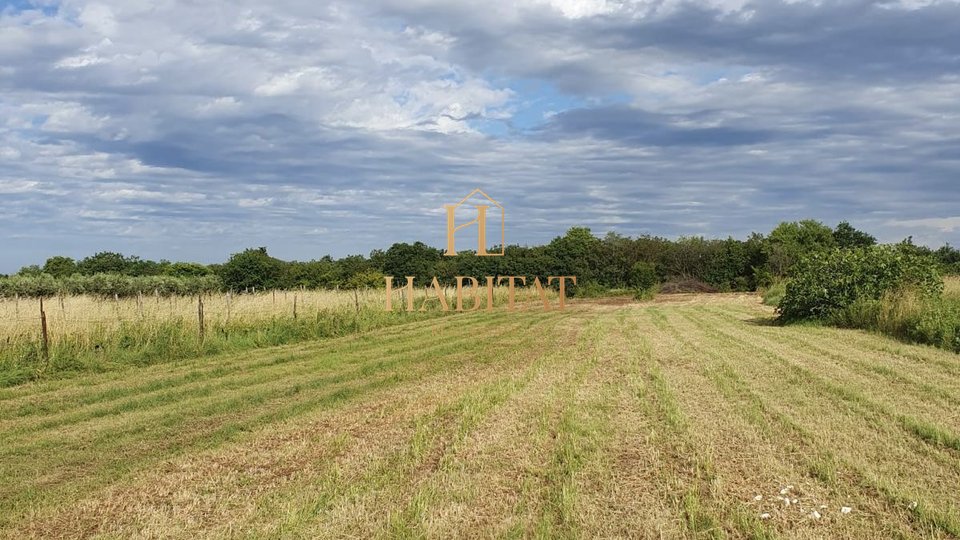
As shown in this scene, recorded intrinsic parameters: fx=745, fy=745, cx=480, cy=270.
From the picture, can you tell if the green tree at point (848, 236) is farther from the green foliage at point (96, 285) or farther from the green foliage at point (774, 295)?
the green foliage at point (96, 285)

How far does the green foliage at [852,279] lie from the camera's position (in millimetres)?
17734

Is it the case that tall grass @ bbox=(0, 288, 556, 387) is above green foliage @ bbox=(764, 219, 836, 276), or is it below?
below

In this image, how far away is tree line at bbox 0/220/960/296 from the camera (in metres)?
39.0

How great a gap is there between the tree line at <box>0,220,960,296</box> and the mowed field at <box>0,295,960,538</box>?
27.9m

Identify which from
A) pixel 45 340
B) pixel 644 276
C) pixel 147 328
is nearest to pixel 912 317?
pixel 147 328

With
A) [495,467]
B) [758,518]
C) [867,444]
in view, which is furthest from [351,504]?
[867,444]

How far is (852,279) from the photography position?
59.4ft

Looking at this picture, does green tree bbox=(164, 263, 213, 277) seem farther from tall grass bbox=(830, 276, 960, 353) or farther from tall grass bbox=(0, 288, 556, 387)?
tall grass bbox=(830, 276, 960, 353)

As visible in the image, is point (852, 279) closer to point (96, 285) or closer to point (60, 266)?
point (96, 285)

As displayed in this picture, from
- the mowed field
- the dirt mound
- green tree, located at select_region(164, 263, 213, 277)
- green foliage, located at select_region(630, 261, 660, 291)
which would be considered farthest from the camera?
green tree, located at select_region(164, 263, 213, 277)

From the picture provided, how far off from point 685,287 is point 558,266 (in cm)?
704

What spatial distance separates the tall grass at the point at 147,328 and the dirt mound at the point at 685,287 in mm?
21890

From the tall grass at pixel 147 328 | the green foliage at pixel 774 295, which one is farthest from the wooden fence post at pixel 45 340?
the green foliage at pixel 774 295

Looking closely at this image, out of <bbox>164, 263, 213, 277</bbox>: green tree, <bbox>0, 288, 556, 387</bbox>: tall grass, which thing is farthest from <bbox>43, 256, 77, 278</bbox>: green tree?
<bbox>0, 288, 556, 387</bbox>: tall grass
